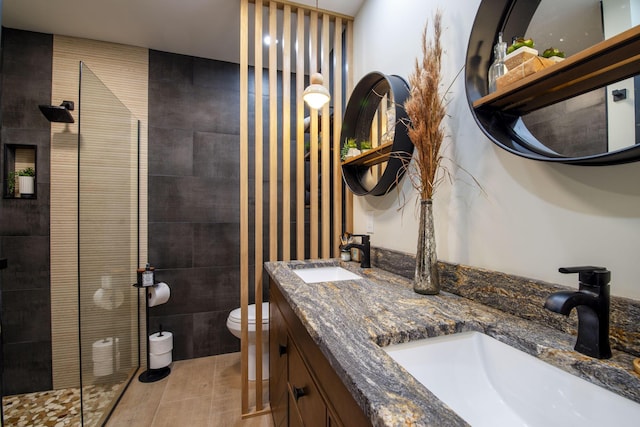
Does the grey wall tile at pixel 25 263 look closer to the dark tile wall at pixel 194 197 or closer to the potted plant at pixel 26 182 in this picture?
the potted plant at pixel 26 182

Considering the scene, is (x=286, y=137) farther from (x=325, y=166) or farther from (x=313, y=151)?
(x=325, y=166)

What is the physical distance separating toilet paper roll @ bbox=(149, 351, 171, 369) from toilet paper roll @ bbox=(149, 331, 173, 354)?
1.2 inches

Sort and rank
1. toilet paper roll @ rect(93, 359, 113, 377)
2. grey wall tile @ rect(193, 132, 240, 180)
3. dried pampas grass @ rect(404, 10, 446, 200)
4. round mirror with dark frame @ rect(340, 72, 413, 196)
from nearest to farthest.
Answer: dried pampas grass @ rect(404, 10, 446, 200)
round mirror with dark frame @ rect(340, 72, 413, 196)
toilet paper roll @ rect(93, 359, 113, 377)
grey wall tile @ rect(193, 132, 240, 180)

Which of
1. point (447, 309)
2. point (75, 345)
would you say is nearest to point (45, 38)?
point (75, 345)

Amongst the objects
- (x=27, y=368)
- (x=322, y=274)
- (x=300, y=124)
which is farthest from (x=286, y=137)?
(x=27, y=368)

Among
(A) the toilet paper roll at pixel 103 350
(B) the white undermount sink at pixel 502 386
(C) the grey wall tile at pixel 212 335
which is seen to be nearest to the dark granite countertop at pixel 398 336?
(B) the white undermount sink at pixel 502 386

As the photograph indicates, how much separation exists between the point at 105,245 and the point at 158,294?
0.56 meters

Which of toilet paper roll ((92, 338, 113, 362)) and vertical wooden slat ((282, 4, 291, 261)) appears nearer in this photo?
toilet paper roll ((92, 338, 113, 362))

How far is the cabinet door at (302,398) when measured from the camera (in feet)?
2.47

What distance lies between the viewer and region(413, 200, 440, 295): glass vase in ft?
3.38

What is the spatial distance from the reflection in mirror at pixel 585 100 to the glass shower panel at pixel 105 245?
83.5 inches

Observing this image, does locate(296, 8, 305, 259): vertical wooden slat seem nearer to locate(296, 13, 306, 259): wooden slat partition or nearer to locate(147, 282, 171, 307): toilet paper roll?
locate(296, 13, 306, 259): wooden slat partition

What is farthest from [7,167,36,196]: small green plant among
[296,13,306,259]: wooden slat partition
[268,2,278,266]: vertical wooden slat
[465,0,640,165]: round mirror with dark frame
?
[465,0,640,165]: round mirror with dark frame

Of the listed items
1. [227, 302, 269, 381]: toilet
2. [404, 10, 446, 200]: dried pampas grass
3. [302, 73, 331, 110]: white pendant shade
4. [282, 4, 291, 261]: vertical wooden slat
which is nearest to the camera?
[404, 10, 446, 200]: dried pampas grass
